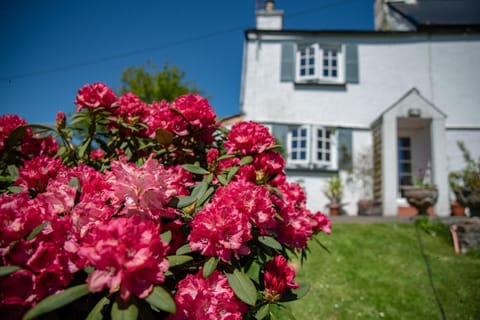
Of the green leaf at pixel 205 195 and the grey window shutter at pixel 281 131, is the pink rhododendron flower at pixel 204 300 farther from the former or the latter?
the grey window shutter at pixel 281 131

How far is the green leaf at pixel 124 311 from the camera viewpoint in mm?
669

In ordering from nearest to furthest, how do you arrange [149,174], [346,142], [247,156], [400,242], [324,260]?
[149,174] < [247,156] < [324,260] < [400,242] < [346,142]

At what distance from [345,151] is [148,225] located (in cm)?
848

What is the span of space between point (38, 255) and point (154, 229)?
287 mm

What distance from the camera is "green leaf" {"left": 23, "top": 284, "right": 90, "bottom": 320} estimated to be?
0.63 meters

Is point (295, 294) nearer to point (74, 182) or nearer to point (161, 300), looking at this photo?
point (161, 300)

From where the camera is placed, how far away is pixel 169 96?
41.7ft

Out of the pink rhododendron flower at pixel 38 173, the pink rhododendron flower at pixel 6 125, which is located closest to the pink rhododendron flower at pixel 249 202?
the pink rhododendron flower at pixel 38 173

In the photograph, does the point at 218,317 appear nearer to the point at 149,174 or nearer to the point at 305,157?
the point at 149,174

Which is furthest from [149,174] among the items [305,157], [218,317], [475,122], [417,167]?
[475,122]

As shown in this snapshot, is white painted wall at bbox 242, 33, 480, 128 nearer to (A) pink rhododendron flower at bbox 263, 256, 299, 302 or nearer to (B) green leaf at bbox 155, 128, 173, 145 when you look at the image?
(B) green leaf at bbox 155, 128, 173, 145

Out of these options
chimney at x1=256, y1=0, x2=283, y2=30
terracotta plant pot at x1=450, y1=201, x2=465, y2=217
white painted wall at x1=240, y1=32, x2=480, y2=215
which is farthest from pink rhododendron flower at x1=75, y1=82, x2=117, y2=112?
chimney at x1=256, y1=0, x2=283, y2=30

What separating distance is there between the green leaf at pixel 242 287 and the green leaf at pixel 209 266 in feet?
0.21

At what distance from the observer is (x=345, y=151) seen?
28.3 feet
